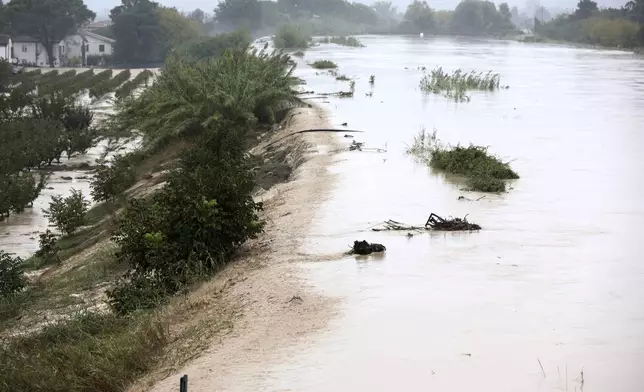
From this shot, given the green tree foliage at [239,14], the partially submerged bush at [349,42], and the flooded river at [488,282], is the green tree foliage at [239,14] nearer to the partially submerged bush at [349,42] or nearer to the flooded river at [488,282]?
the partially submerged bush at [349,42]

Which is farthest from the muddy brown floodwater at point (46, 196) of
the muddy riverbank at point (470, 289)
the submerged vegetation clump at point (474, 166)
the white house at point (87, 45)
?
the white house at point (87, 45)

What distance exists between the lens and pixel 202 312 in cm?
945

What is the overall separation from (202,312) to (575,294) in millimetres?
3514

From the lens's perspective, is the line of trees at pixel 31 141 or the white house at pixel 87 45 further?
the white house at pixel 87 45

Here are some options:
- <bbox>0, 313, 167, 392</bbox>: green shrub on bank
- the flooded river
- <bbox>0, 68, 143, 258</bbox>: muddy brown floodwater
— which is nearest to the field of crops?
<bbox>0, 68, 143, 258</bbox>: muddy brown floodwater

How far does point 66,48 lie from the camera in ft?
332

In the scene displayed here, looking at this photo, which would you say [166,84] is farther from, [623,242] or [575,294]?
[575,294]

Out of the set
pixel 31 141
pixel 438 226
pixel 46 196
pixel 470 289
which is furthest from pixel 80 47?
pixel 470 289

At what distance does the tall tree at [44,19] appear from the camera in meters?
95.2

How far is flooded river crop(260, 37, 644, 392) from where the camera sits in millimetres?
7594

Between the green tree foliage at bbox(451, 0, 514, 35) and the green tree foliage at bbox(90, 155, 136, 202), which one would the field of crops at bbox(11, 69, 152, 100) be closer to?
the green tree foliage at bbox(90, 155, 136, 202)

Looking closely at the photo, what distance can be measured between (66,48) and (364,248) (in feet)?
312

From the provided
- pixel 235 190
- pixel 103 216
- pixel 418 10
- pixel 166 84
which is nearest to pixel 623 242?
pixel 235 190

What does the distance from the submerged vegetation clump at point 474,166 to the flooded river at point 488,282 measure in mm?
301
